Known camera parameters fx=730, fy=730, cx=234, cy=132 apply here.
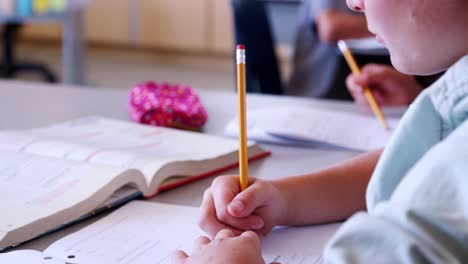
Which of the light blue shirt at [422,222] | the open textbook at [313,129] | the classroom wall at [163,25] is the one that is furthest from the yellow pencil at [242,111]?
the classroom wall at [163,25]

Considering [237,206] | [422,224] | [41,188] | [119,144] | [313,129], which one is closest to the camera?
[422,224]

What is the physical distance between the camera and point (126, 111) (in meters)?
1.24

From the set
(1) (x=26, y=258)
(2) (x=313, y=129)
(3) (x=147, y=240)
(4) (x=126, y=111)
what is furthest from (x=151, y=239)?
(4) (x=126, y=111)

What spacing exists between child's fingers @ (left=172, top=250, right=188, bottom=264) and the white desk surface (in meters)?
0.20

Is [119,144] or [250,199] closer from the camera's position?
[250,199]

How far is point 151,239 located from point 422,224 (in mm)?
332

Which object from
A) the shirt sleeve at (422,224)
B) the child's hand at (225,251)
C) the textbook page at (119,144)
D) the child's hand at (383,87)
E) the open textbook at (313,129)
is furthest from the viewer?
the child's hand at (383,87)

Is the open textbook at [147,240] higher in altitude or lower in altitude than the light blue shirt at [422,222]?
lower

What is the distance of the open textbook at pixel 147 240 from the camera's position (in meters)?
0.64

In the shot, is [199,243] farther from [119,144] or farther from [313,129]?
[313,129]

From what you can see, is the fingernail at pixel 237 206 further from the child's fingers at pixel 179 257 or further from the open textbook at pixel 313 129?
the open textbook at pixel 313 129

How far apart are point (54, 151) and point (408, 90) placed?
653 millimetres

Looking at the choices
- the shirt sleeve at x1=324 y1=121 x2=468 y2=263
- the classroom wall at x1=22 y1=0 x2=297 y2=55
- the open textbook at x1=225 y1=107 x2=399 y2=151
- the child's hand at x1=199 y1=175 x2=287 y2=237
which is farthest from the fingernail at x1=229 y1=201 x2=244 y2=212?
the classroom wall at x1=22 y1=0 x2=297 y2=55

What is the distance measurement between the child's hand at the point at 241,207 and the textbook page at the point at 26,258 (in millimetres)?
142
